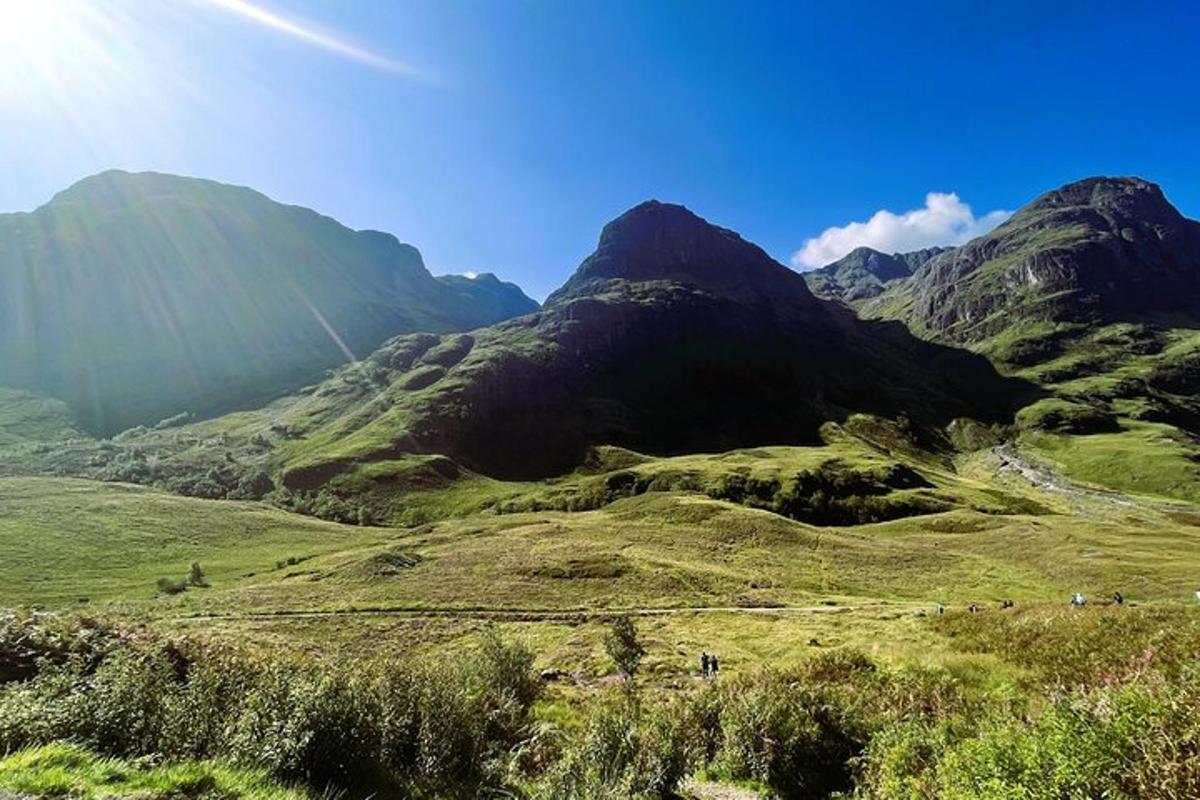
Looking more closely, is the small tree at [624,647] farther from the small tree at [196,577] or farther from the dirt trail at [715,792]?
the small tree at [196,577]

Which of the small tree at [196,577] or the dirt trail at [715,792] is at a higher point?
the dirt trail at [715,792]

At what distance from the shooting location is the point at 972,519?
434 feet

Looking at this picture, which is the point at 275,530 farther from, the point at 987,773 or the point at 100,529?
the point at 987,773

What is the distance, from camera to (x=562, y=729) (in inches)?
911

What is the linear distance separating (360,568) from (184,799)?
9116 centimetres

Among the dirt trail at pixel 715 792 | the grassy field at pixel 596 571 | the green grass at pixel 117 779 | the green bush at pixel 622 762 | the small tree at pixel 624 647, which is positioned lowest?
the grassy field at pixel 596 571

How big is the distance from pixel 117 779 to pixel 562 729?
15372 mm

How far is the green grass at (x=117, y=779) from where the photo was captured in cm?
971

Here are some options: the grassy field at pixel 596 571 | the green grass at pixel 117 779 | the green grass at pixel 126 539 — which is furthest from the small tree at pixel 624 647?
the green grass at pixel 126 539

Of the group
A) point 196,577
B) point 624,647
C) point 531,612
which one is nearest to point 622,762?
point 624,647

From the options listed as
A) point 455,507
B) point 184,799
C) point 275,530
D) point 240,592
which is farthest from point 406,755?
point 455,507

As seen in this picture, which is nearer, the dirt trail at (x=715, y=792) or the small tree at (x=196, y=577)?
the dirt trail at (x=715, y=792)

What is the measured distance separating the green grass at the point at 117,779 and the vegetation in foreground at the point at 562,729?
5 centimetres

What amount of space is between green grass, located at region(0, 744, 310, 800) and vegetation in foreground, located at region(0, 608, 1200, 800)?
0.17ft
